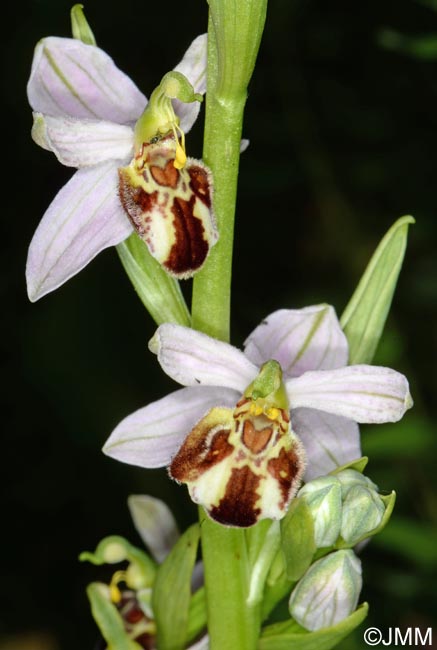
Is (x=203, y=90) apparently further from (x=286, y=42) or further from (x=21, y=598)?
(x=21, y=598)

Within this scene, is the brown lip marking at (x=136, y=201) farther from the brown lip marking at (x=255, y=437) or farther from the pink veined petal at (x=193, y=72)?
the brown lip marking at (x=255, y=437)

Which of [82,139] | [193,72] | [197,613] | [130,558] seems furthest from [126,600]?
[193,72]

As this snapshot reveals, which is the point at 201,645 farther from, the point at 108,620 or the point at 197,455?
the point at 197,455

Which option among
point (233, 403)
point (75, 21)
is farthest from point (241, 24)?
point (233, 403)

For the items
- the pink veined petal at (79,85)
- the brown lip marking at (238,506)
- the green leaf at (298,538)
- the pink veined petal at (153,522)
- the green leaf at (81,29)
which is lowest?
the pink veined petal at (153,522)

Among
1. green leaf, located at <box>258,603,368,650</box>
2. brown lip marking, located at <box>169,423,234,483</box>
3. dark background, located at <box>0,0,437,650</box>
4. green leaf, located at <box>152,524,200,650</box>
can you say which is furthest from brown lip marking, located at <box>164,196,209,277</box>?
dark background, located at <box>0,0,437,650</box>

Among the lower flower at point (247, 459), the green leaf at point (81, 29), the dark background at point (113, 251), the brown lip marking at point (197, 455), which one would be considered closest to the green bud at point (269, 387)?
the lower flower at point (247, 459)
